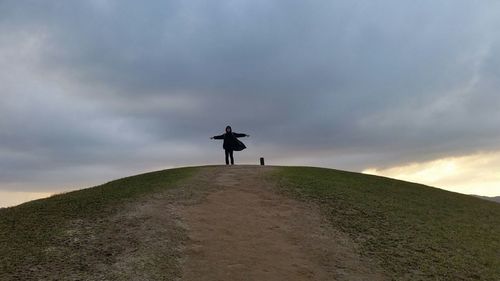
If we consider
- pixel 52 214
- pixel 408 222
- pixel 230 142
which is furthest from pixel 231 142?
pixel 52 214

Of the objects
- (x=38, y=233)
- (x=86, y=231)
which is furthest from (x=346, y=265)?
(x=38, y=233)

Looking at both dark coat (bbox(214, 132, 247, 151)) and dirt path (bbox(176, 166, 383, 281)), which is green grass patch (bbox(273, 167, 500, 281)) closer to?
dirt path (bbox(176, 166, 383, 281))

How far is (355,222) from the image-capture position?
19.0m

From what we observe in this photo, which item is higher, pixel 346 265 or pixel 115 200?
pixel 115 200

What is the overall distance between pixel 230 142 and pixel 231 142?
0.06 metres

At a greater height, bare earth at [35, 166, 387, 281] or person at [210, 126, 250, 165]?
person at [210, 126, 250, 165]

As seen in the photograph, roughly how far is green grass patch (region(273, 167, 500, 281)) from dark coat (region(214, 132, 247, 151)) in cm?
303

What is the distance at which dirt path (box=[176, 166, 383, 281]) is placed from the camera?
1406 centimetres

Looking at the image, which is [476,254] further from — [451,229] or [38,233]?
[38,233]

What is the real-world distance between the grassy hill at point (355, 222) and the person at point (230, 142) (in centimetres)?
268

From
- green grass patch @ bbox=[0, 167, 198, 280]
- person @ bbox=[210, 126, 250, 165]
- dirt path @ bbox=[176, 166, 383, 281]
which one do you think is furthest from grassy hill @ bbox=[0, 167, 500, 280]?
person @ bbox=[210, 126, 250, 165]

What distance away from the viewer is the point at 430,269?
1580 cm

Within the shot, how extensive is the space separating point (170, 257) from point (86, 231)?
10.9 feet

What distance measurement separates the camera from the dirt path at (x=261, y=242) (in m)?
14.1
